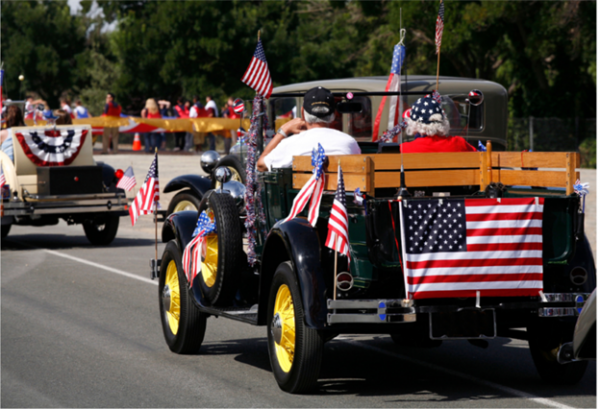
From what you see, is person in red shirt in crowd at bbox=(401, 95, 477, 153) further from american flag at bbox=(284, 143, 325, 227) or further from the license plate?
the license plate

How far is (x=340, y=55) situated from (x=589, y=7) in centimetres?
2120

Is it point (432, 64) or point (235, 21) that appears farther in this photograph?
point (235, 21)

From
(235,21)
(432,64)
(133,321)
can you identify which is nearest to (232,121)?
(432,64)

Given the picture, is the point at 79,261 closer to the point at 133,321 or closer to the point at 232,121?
the point at 133,321

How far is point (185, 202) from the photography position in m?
13.2

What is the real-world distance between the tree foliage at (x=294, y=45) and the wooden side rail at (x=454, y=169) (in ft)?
56.9

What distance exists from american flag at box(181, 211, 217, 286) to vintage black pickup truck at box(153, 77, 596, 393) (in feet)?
2.18

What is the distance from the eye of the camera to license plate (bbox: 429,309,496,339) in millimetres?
5562

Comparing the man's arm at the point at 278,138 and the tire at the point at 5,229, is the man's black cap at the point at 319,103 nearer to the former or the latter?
the man's arm at the point at 278,138

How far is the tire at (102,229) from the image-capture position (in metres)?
15.0

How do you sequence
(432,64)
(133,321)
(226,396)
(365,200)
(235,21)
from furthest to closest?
1. (235,21)
2. (432,64)
3. (133,321)
4. (226,396)
5. (365,200)

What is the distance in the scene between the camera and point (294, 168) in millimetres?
6469

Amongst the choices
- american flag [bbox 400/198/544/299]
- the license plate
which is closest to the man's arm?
american flag [bbox 400/198/544/299]

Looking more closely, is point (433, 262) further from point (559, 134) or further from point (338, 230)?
point (559, 134)
